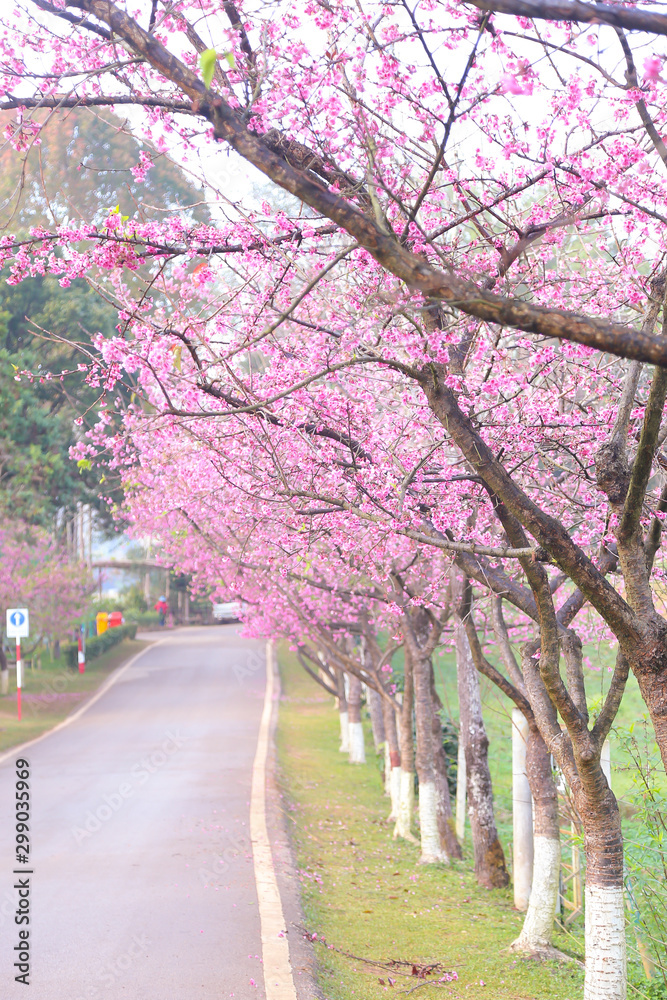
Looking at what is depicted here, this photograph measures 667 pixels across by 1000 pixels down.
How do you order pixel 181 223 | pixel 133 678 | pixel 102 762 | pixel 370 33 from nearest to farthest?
1. pixel 370 33
2. pixel 181 223
3. pixel 102 762
4. pixel 133 678

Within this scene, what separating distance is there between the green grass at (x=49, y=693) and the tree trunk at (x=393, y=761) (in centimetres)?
835

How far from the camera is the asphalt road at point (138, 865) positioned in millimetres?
6441

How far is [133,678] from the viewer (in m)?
32.3

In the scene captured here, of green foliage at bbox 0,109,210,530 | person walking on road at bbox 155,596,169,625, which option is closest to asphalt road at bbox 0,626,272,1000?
green foliage at bbox 0,109,210,530

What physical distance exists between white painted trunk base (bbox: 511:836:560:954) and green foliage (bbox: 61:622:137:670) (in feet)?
97.2

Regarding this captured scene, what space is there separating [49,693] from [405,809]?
1900cm

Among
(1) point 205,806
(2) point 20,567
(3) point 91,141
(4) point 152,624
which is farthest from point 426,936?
(4) point 152,624

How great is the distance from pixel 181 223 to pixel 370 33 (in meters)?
1.44

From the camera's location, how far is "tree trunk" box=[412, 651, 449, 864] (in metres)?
11.8

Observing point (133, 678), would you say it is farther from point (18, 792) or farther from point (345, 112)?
point (345, 112)

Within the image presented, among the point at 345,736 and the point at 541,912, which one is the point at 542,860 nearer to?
the point at 541,912

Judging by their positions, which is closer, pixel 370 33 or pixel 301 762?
pixel 370 33

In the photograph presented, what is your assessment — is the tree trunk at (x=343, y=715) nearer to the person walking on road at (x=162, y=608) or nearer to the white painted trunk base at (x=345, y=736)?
the white painted trunk base at (x=345, y=736)

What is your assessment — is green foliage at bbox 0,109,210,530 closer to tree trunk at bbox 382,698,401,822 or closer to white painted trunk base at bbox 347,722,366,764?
white painted trunk base at bbox 347,722,366,764
